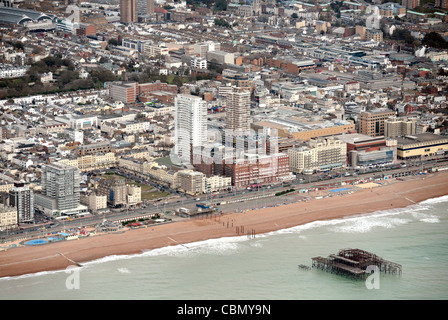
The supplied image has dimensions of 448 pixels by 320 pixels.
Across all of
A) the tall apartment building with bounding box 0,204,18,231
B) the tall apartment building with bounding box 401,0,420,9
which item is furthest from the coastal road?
the tall apartment building with bounding box 401,0,420,9

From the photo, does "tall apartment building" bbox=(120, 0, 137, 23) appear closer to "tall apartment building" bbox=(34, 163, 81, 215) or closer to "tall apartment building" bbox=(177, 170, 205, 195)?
"tall apartment building" bbox=(177, 170, 205, 195)

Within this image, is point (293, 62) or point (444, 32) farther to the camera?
point (444, 32)

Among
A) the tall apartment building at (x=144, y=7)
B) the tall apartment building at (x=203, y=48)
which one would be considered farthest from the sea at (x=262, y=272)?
the tall apartment building at (x=144, y=7)

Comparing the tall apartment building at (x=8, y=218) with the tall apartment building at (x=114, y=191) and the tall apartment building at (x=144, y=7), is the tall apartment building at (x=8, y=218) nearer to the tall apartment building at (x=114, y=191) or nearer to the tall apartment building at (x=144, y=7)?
the tall apartment building at (x=114, y=191)

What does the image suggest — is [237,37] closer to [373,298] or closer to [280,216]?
[280,216]

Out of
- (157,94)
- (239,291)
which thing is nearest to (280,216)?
(239,291)

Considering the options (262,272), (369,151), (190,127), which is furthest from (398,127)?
(262,272)
